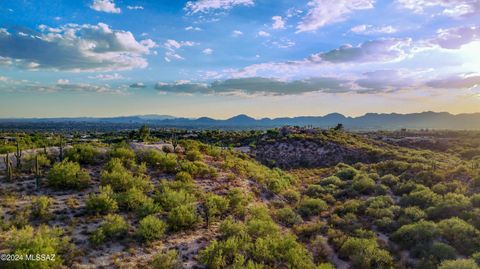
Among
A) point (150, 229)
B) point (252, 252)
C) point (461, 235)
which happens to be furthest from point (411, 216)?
point (150, 229)

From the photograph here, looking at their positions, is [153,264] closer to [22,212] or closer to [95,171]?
[22,212]

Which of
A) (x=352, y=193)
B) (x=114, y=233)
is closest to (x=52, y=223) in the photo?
(x=114, y=233)

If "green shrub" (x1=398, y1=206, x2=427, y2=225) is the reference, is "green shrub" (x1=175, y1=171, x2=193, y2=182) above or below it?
above

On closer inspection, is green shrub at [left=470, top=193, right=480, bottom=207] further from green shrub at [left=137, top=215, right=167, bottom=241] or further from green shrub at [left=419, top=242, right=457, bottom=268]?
green shrub at [left=137, top=215, right=167, bottom=241]

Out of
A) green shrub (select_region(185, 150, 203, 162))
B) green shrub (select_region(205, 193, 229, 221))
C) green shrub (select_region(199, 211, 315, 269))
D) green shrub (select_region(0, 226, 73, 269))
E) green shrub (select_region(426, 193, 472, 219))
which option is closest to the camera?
green shrub (select_region(0, 226, 73, 269))

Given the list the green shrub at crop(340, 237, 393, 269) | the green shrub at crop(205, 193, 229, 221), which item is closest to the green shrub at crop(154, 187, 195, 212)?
the green shrub at crop(205, 193, 229, 221)

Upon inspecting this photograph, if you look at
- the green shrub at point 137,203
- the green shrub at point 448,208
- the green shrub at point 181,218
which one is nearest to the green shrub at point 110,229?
the green shrub at point 137,203

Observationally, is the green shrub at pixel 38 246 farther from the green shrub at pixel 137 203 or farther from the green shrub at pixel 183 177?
the green shrub at pixel 183 177
